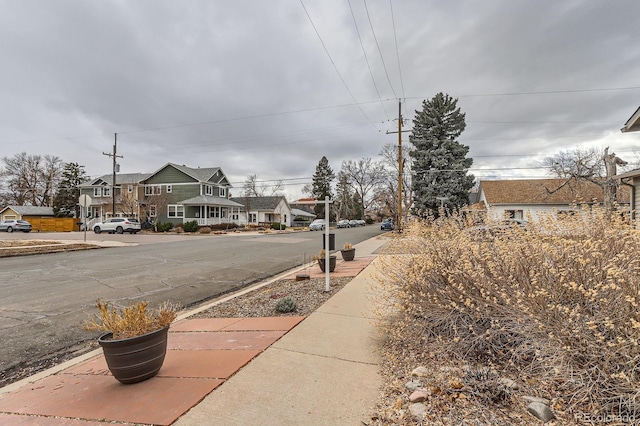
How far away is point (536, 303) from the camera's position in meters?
2.66

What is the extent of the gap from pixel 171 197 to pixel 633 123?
40513 mm

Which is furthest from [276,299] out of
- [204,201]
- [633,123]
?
[204,201]

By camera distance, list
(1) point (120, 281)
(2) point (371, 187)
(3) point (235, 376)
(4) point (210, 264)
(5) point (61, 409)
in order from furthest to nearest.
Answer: (2) point (371, 187), (4) point (210, 264), (1) point (120, 281), (3) point (235, 376), (5) point (61, 409)

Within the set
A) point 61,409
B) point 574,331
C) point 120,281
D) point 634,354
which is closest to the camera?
point 634,354

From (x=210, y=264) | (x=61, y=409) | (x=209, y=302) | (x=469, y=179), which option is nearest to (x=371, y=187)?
(x=469, y=179)

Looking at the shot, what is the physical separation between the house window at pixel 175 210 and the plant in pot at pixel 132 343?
38.4m

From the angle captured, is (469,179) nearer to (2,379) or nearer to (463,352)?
(463,352)

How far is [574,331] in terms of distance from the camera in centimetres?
235

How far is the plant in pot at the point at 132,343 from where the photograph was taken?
9.14 ft

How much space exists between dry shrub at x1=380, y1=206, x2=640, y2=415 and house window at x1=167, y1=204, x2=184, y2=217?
3873cm

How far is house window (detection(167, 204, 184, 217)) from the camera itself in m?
38.6

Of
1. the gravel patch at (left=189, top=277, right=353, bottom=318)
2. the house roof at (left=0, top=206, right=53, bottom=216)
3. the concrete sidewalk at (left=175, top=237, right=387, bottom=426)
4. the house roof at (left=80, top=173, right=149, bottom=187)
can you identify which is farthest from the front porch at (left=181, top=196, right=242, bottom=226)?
the concrete sidewalk at (left=175, top=237, right=387, bottom=426)

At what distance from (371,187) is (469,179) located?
34760 millimetres

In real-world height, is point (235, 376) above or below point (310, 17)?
below
